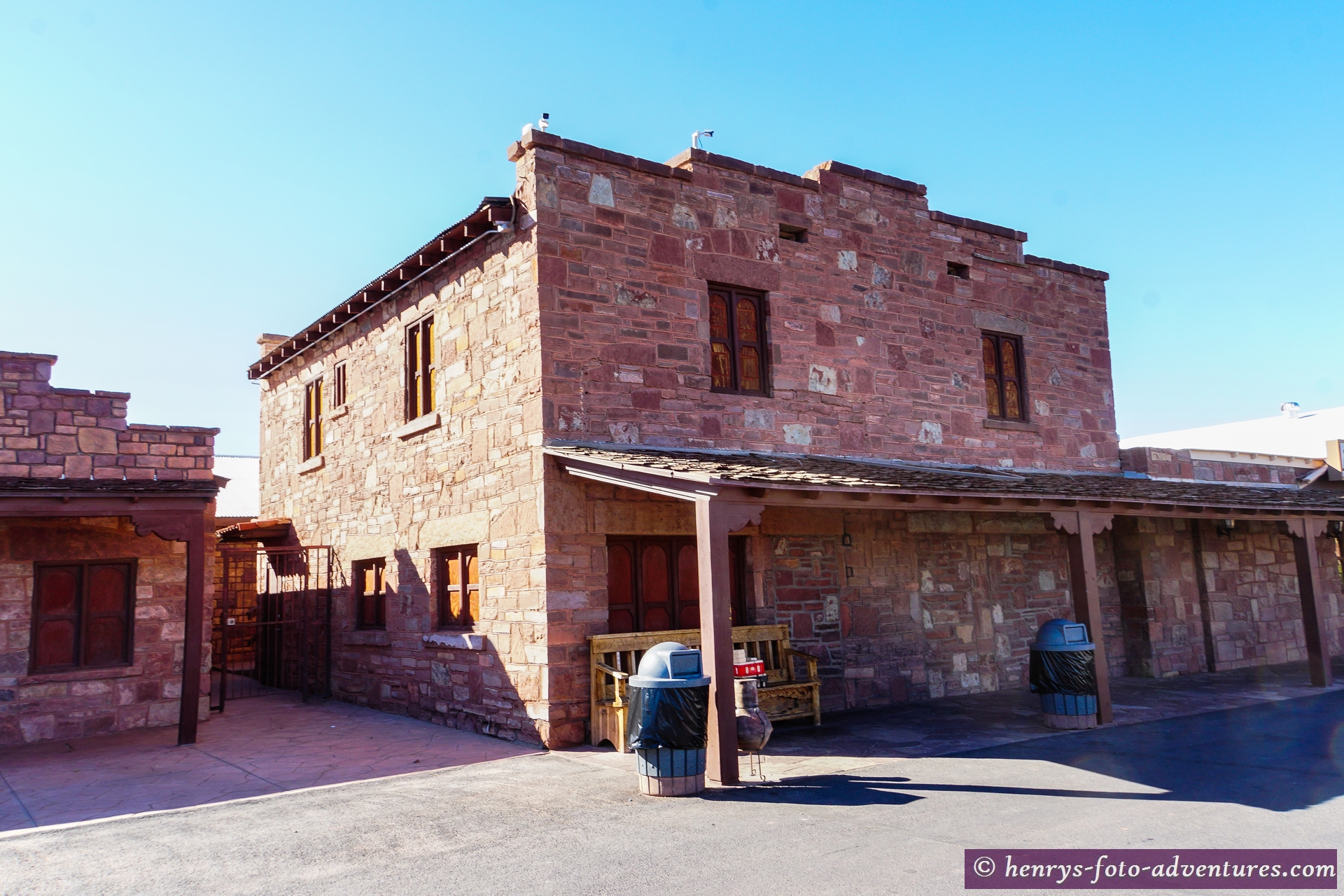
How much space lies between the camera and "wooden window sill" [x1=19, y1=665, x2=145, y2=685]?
33.8 feet

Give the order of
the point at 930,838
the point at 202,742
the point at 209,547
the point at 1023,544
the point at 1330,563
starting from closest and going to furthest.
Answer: the point at 930,838 < the point at 202,742 < the point at 209,547 < the point at 1023,544 < the point at 1330,563

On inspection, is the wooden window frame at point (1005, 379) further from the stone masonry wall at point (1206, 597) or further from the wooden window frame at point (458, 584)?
the wooden window frame at point (458, 584)

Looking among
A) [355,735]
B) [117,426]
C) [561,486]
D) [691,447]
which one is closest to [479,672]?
[355,735]

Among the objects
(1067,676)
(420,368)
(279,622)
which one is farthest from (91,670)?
(1067,676)

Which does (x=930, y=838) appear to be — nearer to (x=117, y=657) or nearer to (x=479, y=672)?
(x=479, y=672)

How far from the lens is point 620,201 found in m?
10.2

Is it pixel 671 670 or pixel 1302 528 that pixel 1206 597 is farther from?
pixel 671 670

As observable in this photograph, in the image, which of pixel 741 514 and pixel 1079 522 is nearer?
pixel 741 514

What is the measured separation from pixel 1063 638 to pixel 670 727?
472 centimetres

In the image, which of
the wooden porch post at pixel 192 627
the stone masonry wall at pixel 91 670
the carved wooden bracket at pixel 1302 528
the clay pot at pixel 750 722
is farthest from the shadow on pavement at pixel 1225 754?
the stone masonry wall at pixel 91 670

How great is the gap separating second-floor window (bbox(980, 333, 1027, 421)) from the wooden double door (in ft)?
16.7

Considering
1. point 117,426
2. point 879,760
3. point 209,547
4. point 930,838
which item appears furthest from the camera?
point 209,547

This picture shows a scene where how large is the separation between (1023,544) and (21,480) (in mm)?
12092

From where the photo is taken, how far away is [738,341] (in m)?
10.9
